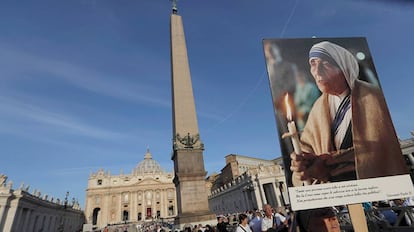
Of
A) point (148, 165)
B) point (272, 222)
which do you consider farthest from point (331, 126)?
point (148, 165)

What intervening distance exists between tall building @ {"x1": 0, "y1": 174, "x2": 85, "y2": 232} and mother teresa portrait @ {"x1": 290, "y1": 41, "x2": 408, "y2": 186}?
1656 inches

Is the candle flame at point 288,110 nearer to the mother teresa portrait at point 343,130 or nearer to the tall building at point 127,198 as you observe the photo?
the mother teresa portrait at point 343,130

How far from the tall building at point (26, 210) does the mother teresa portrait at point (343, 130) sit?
42.1 metres

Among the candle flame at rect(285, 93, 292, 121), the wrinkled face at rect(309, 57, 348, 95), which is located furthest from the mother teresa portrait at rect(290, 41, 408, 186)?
the candle flame at rect(285, 93, 292, 121)

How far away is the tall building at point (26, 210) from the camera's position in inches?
1230

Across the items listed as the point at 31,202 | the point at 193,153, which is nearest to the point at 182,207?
the point at 193,153

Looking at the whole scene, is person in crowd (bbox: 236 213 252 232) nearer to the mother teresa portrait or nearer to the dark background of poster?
the mother teresa portrait

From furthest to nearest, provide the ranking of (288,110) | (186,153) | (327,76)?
1. (186,153)
2. (327,76)
3. (288,110)

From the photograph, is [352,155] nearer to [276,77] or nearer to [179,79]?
[276,77]

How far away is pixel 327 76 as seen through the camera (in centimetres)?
427

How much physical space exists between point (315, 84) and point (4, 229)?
4381 cm

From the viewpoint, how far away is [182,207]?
1228cm

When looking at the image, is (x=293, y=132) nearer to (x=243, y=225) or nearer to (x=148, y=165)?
(x=243, y=225)

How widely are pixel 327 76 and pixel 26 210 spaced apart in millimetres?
49233
